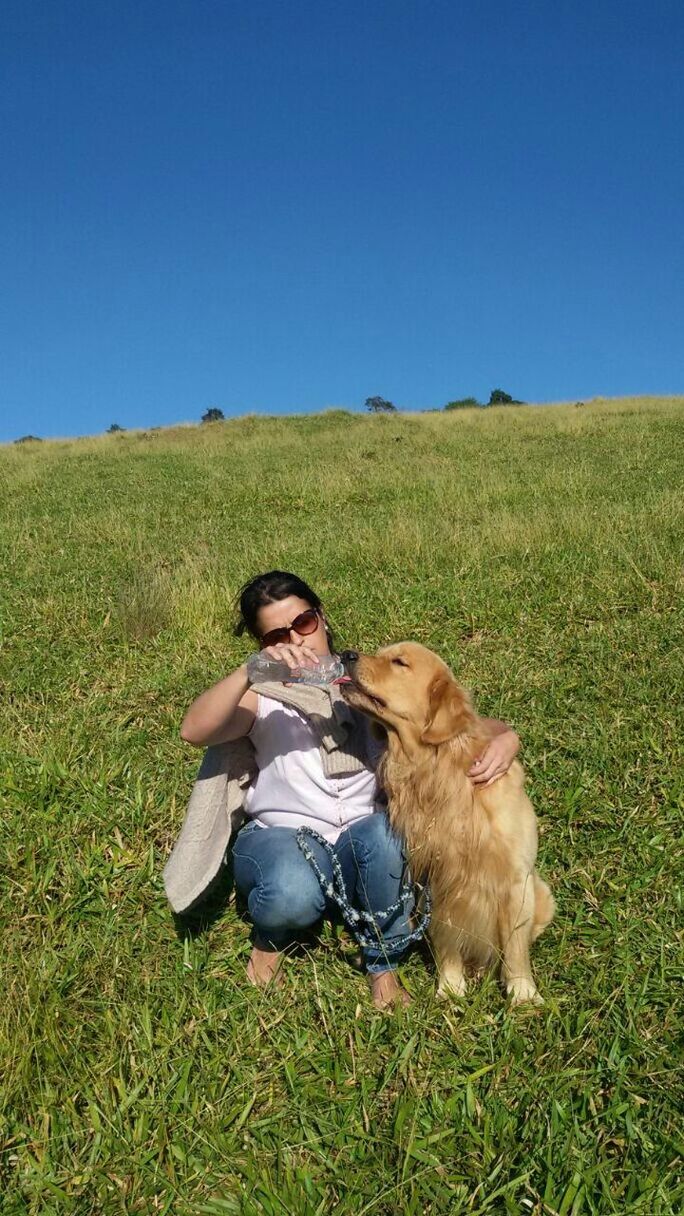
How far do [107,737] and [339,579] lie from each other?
2463 mm

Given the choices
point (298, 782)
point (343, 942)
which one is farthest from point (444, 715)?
point (343, 942)

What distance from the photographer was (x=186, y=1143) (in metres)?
2.02

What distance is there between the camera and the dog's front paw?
2.45m

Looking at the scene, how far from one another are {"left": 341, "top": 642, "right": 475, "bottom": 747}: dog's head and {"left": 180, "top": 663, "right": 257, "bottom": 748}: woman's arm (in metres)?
0.33

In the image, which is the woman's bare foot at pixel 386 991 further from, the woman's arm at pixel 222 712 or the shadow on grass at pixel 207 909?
the woman's arm at pixel 222 712

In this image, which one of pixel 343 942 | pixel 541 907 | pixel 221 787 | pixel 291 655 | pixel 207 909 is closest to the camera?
pixel 291 655

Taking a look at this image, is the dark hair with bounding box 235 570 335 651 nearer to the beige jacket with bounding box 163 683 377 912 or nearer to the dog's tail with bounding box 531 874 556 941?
the beige jacket with bounding box 163 683 377 912

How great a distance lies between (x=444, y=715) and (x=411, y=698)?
11cm

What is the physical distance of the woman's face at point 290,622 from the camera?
2.68 metres

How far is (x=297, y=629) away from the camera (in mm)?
2674

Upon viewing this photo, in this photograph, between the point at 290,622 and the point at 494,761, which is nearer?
the point at 494,761

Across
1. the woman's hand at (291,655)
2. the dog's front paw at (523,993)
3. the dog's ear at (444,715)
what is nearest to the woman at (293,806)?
the woman's hand at (291,655)

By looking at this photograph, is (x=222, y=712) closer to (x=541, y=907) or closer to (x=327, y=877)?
(x=327, y=877)

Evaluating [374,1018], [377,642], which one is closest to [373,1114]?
[374,1018]
